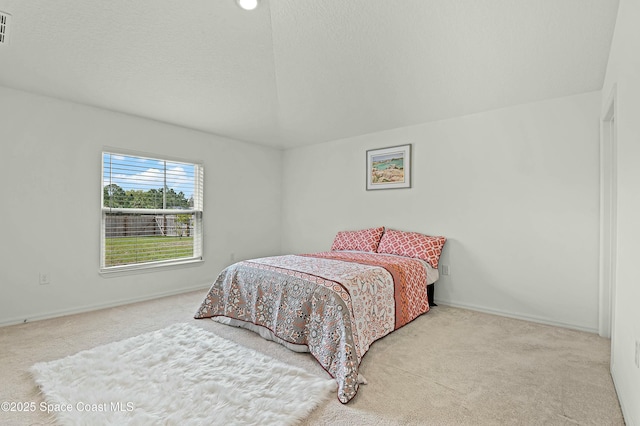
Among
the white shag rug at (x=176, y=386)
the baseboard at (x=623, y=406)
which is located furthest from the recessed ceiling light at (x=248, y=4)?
the baseboard at (x=623, y=406)

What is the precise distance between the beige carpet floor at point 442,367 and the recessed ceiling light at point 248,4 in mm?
2680

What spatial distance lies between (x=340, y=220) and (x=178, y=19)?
3.17 meters

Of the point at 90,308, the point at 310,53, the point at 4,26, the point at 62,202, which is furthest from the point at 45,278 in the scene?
the point at 310,53

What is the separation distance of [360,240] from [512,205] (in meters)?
1.77

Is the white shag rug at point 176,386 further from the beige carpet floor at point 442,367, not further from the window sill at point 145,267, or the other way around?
the window sill at point 145,267

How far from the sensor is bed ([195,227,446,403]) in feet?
7.22

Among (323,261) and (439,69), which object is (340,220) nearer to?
(323,261)

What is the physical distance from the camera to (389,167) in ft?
14.2

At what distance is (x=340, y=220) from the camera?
4.85m

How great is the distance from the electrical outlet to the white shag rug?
1371 mm

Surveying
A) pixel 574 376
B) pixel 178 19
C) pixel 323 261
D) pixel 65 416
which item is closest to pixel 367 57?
pixel 178 19

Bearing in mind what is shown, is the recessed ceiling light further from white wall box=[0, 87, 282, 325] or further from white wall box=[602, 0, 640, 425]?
white wall box=[602, 0, 640, 425]

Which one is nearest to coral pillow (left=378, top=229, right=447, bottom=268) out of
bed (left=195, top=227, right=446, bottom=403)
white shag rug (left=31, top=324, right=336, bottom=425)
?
bed (left=195, top=227, right=446, bottom=403)

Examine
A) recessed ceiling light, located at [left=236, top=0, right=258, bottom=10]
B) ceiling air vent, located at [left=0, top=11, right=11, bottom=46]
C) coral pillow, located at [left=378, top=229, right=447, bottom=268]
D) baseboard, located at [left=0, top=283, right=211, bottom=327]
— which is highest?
recessed ceiling light, located at [left=236, top=0, right=258, bottom=10]
